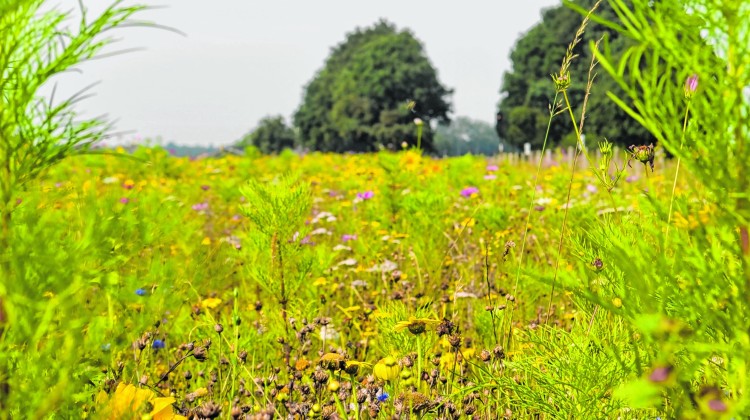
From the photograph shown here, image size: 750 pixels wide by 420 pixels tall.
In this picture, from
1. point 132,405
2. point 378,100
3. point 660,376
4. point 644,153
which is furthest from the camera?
point 378,100

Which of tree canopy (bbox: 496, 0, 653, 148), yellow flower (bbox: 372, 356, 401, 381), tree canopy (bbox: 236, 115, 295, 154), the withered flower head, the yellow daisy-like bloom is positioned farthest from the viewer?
tree canopy (bbox: 236, 115, 295, 154)

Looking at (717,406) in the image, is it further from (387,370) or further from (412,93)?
(412,93)

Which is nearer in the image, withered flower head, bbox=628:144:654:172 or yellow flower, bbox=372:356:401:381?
yellow flower, bbox=372:356:401:381

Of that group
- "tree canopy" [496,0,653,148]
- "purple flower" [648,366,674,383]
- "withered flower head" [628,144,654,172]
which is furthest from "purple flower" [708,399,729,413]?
"tree canopy" [496,0,653,148]

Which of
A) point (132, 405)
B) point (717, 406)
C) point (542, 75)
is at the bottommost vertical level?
point (132, 405)

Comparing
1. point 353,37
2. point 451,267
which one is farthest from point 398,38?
point 451,267

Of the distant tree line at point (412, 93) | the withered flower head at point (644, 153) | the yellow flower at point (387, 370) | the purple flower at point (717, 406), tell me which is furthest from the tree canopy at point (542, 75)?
the purple flower at point (717, 406)

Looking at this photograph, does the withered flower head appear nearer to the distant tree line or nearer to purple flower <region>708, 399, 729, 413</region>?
purple flower <region>708, 399, 729, 413</region>

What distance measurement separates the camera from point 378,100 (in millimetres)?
44406

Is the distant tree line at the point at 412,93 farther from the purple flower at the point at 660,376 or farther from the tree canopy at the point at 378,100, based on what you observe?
the purple flower at the point at 660,376

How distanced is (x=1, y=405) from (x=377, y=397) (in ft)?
2.88

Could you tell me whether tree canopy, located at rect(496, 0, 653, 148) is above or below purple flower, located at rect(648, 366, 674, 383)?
above

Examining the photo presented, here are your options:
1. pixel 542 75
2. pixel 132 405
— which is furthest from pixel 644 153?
pixel 542 75

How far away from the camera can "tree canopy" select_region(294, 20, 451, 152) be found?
4288 centimetres
